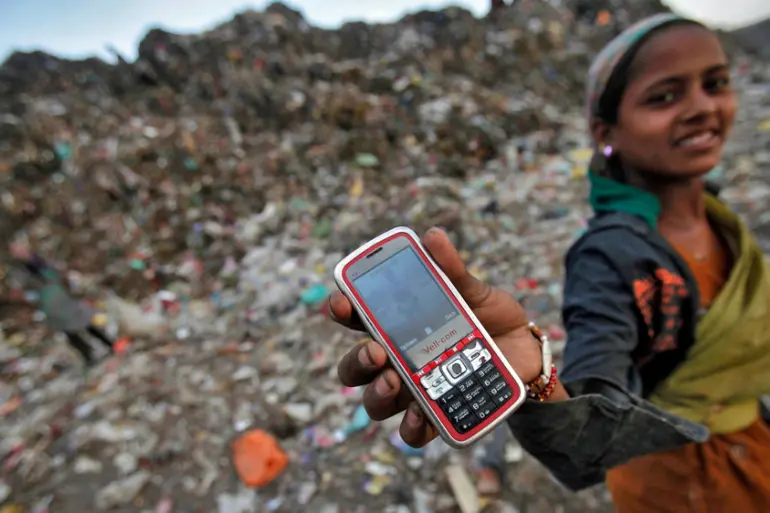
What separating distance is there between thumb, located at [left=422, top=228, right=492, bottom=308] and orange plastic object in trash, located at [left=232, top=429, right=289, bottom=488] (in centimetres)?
178

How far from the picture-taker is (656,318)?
38.3 inches

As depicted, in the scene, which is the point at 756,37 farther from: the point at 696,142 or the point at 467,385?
the point at 467,385

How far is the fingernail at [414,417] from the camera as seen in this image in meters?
0.74

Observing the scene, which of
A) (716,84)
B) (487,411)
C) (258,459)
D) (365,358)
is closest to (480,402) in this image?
(487,411)

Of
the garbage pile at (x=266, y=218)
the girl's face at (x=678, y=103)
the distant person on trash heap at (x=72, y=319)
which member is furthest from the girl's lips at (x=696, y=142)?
the distant person on trash heap at (x=72, y=319)

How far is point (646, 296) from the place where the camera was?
37.3 inches

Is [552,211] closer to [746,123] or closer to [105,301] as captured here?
[746,123]

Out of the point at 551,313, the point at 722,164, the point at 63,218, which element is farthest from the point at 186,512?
the point at 722,164

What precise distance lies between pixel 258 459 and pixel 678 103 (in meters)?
2.20

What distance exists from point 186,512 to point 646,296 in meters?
2.15

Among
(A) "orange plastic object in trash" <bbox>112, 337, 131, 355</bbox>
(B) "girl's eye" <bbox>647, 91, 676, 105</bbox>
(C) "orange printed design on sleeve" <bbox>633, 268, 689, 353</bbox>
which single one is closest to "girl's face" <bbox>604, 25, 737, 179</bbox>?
(B) "girl's eye" <bbox>647, 91, 676, 105</bbox>

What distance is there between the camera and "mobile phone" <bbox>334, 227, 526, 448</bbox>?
77cm

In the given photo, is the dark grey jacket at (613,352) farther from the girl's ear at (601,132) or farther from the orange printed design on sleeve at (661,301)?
the girl's ear at (601,132)

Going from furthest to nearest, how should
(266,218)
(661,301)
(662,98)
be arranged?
(266,218), (662,98), (661,301)
